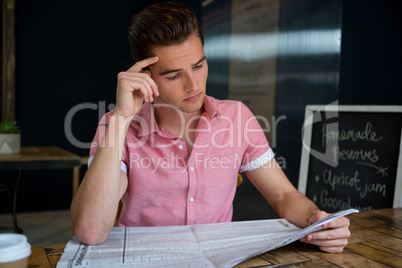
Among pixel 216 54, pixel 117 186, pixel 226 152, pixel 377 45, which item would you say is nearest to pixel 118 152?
pixel 117 186

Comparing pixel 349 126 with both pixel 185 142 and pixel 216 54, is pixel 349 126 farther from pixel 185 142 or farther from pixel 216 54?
pixel 216 54

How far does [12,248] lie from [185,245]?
0.42 meters

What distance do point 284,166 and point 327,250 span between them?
A: 1.90 m

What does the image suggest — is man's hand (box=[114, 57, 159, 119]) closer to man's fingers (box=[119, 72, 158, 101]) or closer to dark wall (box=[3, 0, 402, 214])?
man's fingers (box=[119, 72, 158, 101])

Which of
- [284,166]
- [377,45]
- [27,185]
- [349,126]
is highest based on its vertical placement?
[377,45]

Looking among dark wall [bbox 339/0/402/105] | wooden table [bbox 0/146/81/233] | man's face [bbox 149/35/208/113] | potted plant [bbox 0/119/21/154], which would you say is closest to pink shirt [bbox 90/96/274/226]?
man's face [bbox 149/35/208/113]

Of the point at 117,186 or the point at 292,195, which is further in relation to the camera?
the point at 292,195

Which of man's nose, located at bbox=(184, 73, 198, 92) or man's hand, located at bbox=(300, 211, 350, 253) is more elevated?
man's nose, located at bbox=(184, 73, 198, 92)

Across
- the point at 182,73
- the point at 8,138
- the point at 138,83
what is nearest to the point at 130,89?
the point at 138,83

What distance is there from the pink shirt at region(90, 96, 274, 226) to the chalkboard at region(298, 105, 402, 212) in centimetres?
64

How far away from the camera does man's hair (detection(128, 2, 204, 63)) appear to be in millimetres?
1336

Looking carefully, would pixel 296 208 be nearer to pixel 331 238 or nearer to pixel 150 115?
pixel 331 238

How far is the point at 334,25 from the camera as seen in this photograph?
240cm

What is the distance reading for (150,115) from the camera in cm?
147
